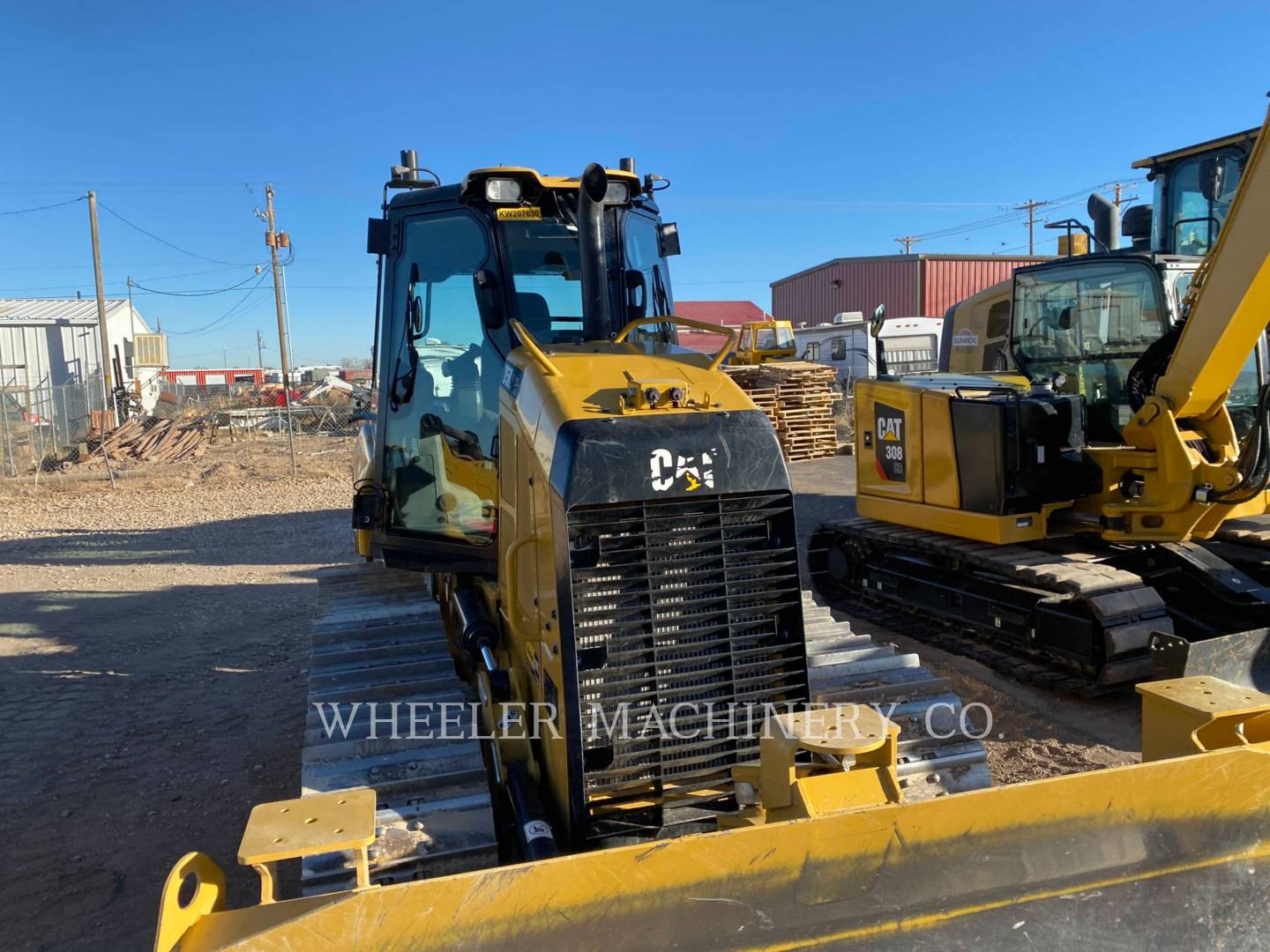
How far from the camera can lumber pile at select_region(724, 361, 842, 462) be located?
56.2ft

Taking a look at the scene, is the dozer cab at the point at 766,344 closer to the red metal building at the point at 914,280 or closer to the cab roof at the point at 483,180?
the red metal building at the point at 914,280

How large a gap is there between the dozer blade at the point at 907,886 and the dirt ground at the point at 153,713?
8.17 ft

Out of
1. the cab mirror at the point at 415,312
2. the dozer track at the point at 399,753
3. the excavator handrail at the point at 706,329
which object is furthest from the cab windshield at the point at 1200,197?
the dozer track at the point at 399,753

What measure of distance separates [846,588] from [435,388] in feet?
17.1

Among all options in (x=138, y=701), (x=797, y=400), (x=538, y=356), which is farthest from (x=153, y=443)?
(x=538, y=356)

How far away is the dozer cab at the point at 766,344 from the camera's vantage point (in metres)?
19.0

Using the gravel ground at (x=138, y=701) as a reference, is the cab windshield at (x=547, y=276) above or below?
above

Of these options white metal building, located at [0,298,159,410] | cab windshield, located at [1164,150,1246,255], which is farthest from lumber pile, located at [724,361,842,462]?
white metal building, located at [0,298,159,410]

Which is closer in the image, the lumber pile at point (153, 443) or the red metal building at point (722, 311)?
the lumber pile at point (153, 443)

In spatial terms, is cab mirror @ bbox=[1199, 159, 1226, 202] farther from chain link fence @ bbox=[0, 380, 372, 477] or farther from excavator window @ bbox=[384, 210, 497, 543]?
chain link fence @ bbox=[0, 380, 372, 477]

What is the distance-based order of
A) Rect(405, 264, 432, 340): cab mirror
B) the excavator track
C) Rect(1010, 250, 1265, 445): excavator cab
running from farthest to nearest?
Rect(1010, 250, 1265, 445): excavator cab
the excavator track
Rect(405, 264, 432, 340): cab mirror

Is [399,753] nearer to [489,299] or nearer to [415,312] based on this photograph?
[489,299]

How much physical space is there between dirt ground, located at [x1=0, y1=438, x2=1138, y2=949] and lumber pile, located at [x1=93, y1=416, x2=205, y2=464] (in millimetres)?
7935

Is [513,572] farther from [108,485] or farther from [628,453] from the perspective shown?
[108,485]
